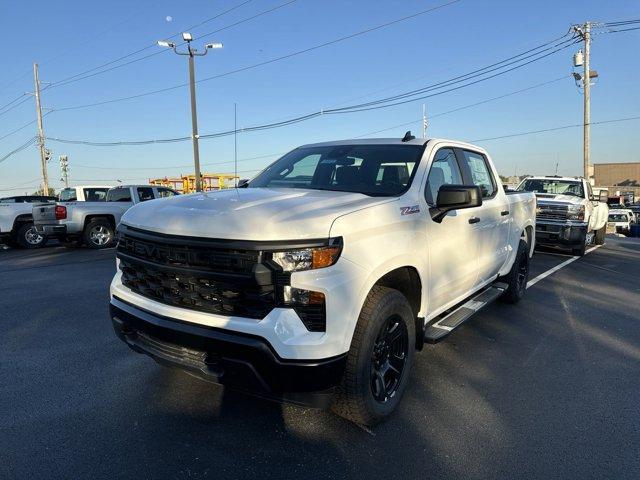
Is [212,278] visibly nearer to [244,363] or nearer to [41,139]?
[244,363]

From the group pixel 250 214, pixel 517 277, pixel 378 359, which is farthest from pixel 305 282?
pixel 517 277

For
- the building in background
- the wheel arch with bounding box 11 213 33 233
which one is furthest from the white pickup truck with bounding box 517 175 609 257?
the building in background

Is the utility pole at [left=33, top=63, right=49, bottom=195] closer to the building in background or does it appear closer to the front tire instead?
the front tire

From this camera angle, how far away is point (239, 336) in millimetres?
2439

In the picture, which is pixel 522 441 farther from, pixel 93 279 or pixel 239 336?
pixel 93 279

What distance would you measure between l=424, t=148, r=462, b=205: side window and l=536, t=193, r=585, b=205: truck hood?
764cm

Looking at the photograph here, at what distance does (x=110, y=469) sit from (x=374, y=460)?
146cm

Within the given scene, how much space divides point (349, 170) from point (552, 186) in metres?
10.6

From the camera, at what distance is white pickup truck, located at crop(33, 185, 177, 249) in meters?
11.6

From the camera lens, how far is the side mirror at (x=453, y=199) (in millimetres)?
3258

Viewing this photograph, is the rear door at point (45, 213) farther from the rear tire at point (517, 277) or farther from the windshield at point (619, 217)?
the windshield at point (619, 217)

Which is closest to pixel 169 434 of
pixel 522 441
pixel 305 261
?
pixel 305 261

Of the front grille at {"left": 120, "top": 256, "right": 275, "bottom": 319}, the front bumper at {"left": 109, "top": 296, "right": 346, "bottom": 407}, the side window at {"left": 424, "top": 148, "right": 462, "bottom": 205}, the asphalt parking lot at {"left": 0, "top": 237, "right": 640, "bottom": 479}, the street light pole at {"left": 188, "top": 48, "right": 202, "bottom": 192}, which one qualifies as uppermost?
the street light pole at {"left": 188, "top": 48, "right": 202, "bottom": 192}

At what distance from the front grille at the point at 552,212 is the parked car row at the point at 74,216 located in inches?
392
